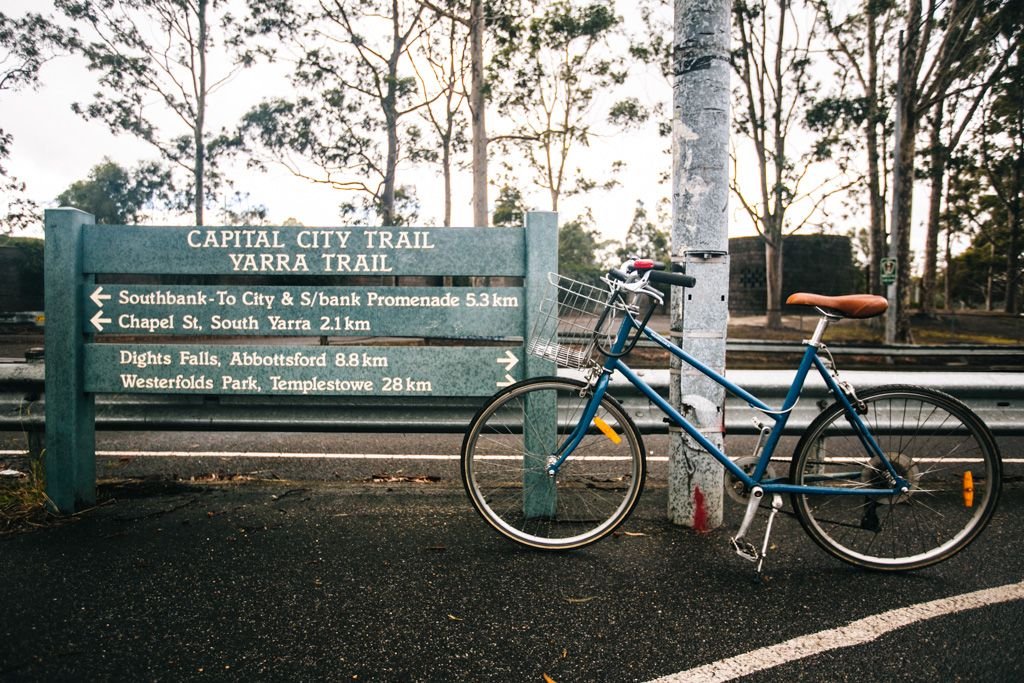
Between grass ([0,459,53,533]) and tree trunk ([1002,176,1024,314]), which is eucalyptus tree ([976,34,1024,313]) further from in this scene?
grass ([0,459,53,533])

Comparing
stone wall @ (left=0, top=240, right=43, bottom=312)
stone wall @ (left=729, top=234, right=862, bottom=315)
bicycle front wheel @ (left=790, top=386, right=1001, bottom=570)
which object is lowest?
bicycle front wheel @ (left=790, top=386, right=1001, bottom=570)

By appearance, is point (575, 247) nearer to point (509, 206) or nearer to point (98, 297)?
point (509, 206)

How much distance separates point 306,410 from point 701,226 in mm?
2475

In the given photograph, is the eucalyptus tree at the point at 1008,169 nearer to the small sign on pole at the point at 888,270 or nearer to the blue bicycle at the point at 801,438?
the small sign on pole at the point at 888,270

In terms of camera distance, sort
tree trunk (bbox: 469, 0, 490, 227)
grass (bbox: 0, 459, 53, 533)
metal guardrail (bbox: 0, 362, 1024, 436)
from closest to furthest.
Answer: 1. grass (bbox: 0, 459, 53, 533)
2. metal guardrail (bbox: 0, 362, 1024, 436)
3. tree trunk (bbox: 469, 0, 490, 227)

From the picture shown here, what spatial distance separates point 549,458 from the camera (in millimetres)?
3510

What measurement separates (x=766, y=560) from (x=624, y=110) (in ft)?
96.7

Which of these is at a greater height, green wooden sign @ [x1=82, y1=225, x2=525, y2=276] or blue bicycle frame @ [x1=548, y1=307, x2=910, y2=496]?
green wooden sign @ [x1=82, y1=225, x2=525, y2=276]

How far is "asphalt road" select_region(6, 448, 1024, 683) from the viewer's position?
7.84ft

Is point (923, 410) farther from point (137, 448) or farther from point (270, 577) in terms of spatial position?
point (137, 448)

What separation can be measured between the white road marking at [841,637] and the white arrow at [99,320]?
132 inches

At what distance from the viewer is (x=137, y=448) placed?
5.91 meters

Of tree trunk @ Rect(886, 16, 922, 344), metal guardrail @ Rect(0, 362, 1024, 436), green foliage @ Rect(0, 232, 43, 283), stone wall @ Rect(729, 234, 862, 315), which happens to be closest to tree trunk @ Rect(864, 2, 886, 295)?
tree trunk @ Rect(886, 16, 922, 344)

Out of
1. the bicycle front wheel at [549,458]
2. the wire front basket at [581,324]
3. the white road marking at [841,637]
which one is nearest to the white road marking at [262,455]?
the bicycle front wheel at [549,458]
